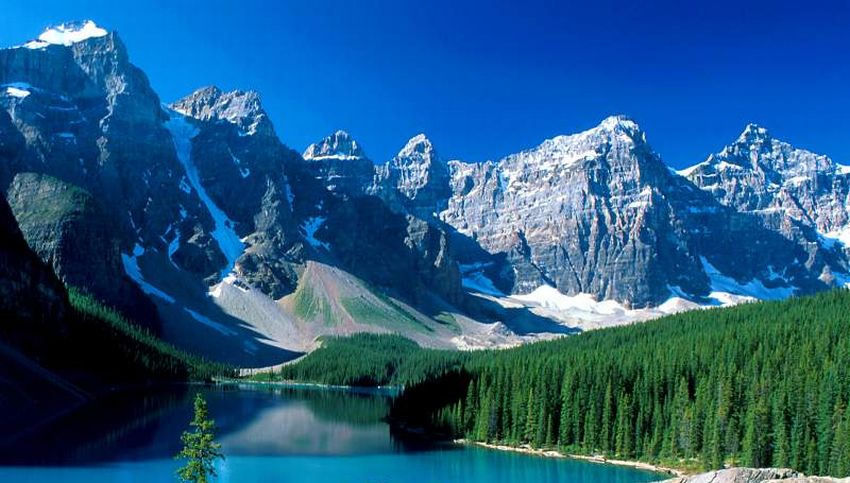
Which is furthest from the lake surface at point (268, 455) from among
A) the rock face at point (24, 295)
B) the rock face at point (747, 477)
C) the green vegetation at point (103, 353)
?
the rock face at point (747, 477)

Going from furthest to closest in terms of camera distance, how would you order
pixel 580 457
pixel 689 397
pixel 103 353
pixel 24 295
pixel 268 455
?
pixel 103 353 → pixel 24 295 → pixel 689 397 → pixel 580 457 → pixel 268 455

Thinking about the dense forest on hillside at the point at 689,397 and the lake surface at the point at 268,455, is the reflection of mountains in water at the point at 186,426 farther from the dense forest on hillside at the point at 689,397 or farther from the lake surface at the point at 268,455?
the dense forest on hillside at the point at 689,397

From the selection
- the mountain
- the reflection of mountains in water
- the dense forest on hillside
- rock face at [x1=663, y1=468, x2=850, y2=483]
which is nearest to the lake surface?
the reflection of mountains in water

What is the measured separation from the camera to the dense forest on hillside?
79.1 m

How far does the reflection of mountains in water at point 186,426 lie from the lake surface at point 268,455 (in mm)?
130

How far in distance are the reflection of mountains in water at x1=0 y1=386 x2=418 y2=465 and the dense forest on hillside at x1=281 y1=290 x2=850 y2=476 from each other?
44.7ft

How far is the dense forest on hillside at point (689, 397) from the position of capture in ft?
259

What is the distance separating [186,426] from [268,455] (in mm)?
23632

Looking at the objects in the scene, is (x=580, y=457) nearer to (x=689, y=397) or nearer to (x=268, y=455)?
(x=689, y=397)

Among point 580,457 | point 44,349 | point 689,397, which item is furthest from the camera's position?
point 44,349

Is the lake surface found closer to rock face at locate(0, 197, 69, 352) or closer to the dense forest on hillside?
the dense forest on hillside

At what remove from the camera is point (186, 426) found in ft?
354

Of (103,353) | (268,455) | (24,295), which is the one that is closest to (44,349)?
(24,295)

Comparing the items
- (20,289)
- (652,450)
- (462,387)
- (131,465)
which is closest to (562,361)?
(462,387)
